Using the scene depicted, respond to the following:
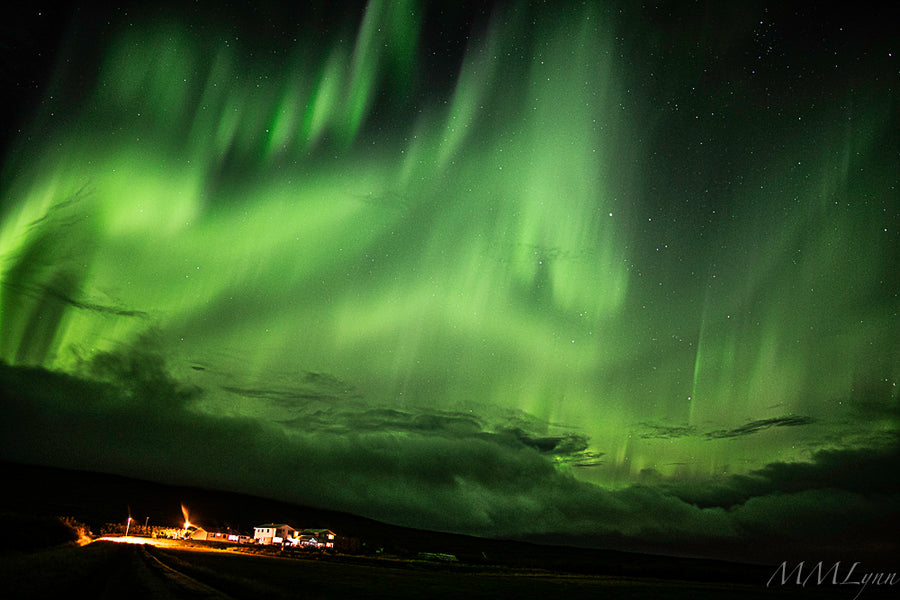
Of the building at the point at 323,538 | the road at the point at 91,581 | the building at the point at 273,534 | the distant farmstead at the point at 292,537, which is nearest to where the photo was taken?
the road at the point at 91,581

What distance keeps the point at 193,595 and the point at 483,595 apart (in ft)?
80.7

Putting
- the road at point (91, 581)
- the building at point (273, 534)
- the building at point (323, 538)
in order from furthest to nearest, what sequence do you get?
the building at point (273, 534) < the building at point (323, 538) < the road at point (91, 581)

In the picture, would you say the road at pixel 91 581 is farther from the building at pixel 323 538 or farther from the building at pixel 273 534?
the building at pixel 273 534

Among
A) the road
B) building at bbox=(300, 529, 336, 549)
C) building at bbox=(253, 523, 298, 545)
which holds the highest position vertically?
the road

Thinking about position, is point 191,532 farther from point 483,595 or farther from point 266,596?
point 266,596

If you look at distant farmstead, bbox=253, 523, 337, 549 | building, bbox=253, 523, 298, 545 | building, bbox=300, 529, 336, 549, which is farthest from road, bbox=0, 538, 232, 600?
building, bbox=253, 523, 298, 545

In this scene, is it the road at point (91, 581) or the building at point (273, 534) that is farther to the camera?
the building at point (273, 534)

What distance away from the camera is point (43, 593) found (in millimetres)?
24250

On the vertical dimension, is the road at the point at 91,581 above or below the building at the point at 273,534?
above

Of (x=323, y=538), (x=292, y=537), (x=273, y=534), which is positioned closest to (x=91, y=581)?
(x=323, y=538)

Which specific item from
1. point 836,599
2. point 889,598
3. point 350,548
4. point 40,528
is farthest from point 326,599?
point 350,548

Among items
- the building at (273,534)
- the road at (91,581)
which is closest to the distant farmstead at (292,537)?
the building at (273,534)

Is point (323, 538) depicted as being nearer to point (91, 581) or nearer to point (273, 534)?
point (273, 534)

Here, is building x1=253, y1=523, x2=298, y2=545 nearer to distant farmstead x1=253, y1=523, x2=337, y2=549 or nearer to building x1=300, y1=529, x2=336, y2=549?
distant farmstead x1=253, y1=523, x2=337, y2=549
